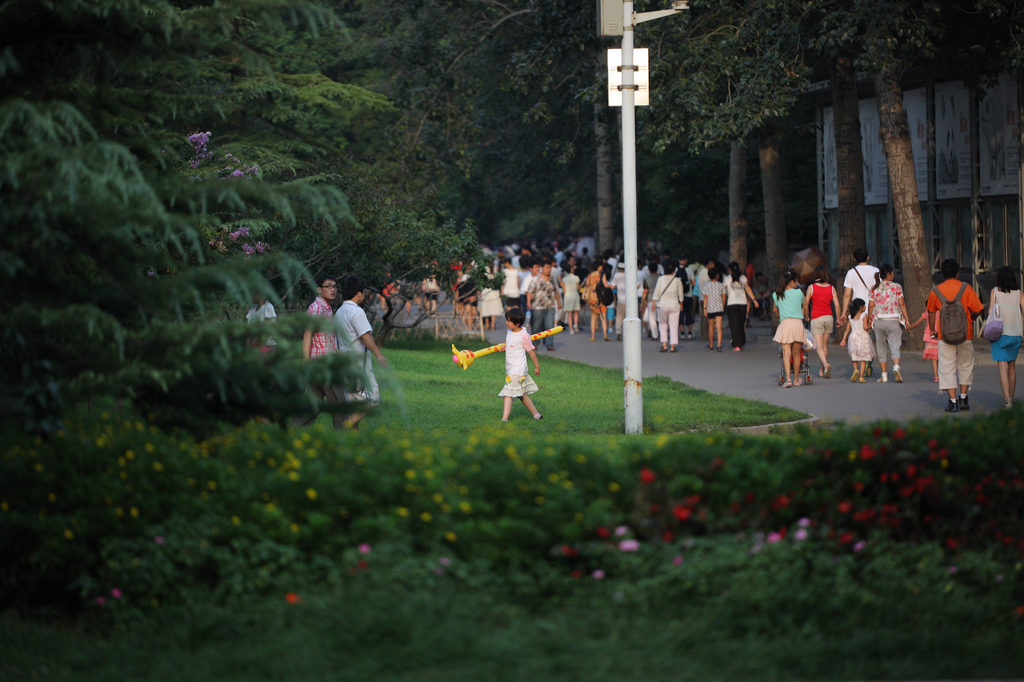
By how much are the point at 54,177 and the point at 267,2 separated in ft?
5.41

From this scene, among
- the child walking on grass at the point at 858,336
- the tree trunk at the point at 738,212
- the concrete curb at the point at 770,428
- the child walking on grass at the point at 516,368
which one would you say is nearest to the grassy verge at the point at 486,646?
the concrete curb at the point at 770,428

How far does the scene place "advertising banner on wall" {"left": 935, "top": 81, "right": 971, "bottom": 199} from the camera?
73.5 feet

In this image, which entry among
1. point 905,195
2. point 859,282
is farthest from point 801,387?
point 905,195

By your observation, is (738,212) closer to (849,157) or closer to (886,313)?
(849,157)

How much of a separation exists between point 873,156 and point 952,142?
3.32m

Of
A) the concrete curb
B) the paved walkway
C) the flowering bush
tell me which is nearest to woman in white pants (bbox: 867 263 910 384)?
the paved walkway

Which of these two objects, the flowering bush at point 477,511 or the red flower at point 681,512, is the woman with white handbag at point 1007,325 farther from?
the red flower at point 681,512

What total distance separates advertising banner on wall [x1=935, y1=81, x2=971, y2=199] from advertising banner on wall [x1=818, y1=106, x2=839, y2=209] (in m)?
3.57

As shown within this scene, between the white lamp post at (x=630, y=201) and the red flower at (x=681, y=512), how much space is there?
226 inches

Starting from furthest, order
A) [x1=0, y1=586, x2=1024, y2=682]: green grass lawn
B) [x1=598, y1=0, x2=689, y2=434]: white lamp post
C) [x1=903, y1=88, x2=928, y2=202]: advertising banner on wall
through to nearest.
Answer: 1. [x1=903, y1=88, x2=928, y2=202]: advertising banner on wall
2. [x1=598, y1=0, x2=689, y2=434]: white lamp post
3. [x1=0, y1=586, x2=1024, y2=682]: green grass lawn

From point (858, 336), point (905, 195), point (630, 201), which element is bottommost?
point (858, 336)

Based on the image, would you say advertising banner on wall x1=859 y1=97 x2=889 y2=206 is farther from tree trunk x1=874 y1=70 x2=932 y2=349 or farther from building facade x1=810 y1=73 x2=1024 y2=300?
tree trunk x1=874 y1=70 x2=932 y2=349

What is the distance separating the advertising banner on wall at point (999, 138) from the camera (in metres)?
20.9

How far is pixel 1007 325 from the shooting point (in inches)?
488
